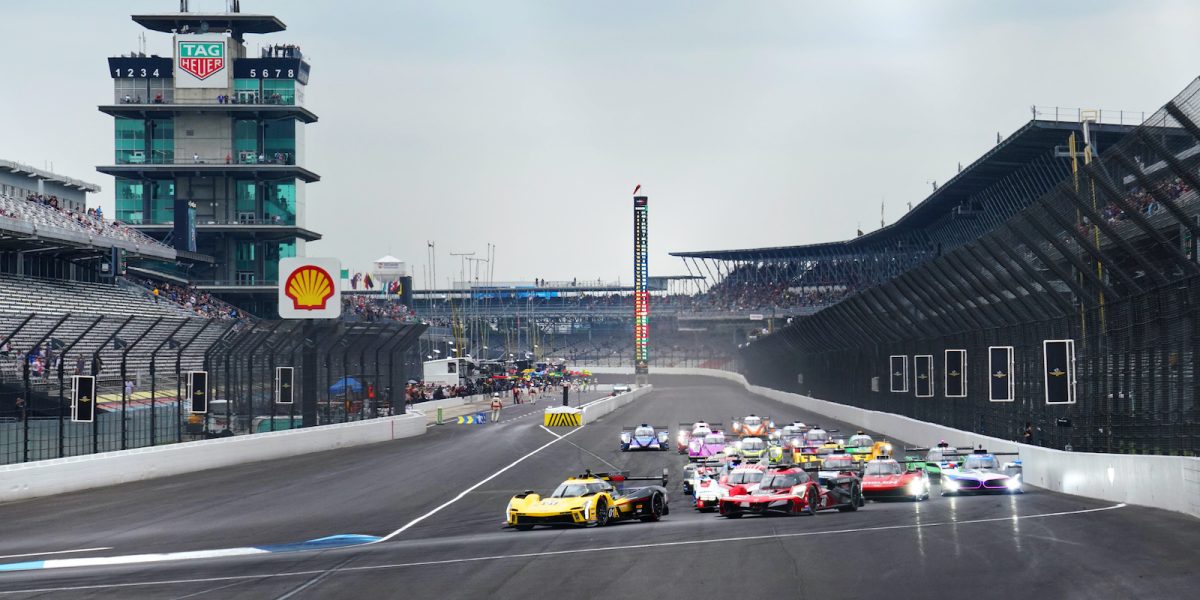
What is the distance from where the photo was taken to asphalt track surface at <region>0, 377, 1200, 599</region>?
14.5 m

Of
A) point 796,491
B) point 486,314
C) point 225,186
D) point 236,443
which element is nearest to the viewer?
point 796,491

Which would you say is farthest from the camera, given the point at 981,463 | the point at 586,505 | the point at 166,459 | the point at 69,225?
the point at 69,225

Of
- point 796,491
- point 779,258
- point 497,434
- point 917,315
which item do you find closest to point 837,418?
point 497,434

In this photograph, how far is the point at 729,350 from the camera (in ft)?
625

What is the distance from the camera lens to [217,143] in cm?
9825

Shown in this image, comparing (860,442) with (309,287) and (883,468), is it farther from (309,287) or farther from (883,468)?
(309,287)

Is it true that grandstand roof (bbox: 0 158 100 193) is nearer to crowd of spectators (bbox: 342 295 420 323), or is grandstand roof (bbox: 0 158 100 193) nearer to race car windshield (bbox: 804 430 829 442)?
crowd of spectators (bbox: 342 295 420 323)

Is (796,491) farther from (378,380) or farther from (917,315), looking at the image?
(378,380)

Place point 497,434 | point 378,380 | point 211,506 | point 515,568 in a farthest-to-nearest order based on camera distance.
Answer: point 497,434 < point 378,380 < point 211,506 < point 515,568

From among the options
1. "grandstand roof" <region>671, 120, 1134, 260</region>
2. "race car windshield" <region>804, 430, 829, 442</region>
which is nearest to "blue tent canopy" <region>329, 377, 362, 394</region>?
"race car windshield" <region>804, 430, 829, 442</region>

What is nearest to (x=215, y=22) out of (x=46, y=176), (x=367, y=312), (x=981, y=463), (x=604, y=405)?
(x=46, y=176)

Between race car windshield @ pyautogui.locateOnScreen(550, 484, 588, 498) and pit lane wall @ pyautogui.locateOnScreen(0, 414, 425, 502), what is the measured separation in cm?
1280

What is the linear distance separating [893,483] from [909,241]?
110 meters

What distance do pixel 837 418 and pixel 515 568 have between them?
49.2 m
